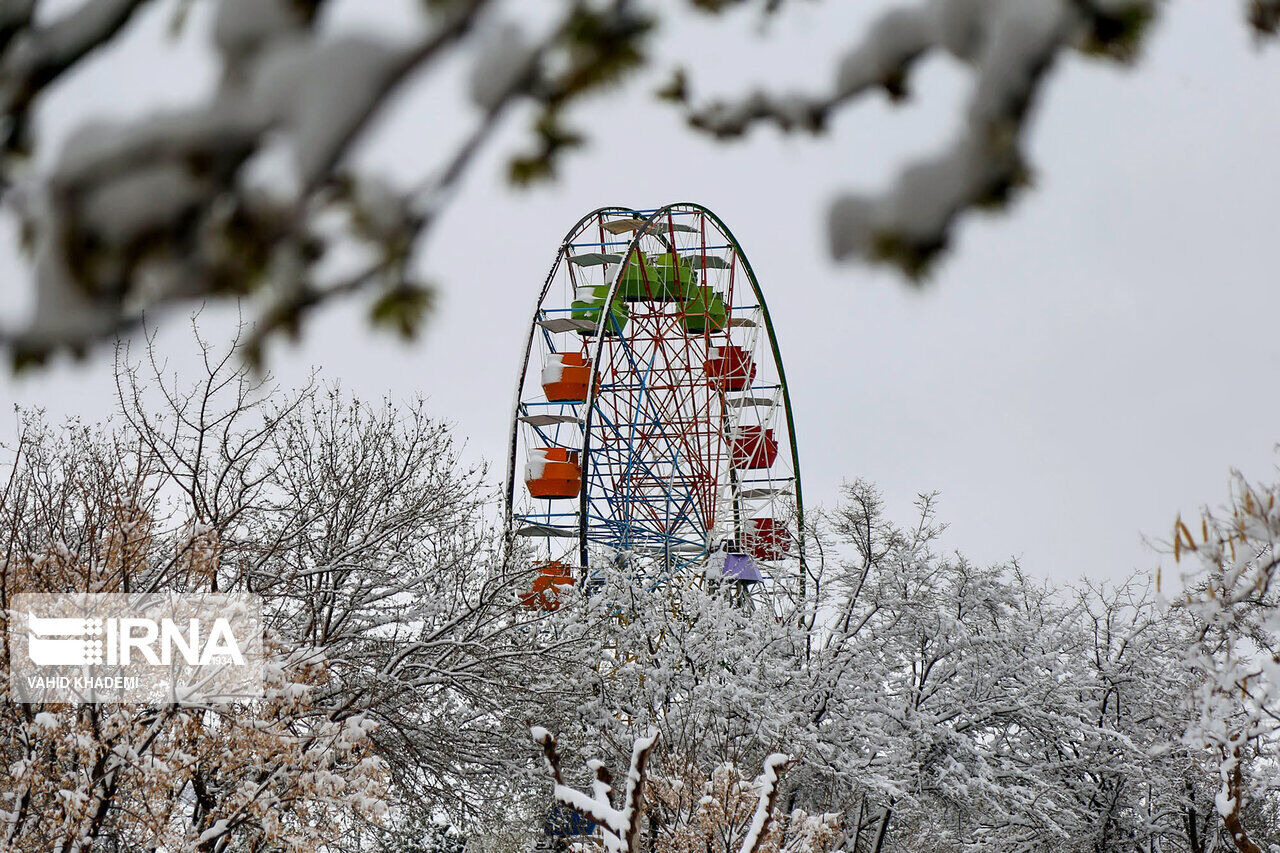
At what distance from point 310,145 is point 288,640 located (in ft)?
39.6

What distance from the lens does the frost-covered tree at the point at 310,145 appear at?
3.39ft

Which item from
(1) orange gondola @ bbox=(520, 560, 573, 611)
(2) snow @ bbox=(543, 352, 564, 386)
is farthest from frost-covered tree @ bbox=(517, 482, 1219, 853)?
(2) snow @ bbox=(543, 352, 564, 386)

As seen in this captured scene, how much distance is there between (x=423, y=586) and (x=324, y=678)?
4398mm

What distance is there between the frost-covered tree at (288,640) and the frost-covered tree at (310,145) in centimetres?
755

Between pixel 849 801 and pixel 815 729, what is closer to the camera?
pixel 815 729

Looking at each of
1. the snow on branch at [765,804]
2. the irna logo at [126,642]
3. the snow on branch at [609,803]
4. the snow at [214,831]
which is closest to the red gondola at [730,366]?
the irna logo at [126,642]

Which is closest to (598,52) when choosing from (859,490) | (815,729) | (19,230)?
(19,230)

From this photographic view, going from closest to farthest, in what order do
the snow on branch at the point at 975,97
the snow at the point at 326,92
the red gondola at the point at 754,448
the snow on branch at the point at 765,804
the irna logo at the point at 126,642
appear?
the snow at the point at 326,92, the snow on branch at the point at 975,97, the snow on branch at the point at 765,804, the irna logo at the point at 126,642, the red gondola at the point at 754,448

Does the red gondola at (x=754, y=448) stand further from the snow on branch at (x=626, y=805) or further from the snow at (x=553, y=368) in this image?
the snow on branch at (x=626, y=805)

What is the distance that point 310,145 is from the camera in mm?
1001

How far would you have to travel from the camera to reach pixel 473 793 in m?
14.0

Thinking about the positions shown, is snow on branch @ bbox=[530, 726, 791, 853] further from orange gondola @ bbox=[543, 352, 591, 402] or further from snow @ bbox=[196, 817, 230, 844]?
orange gondola @ bbox=[543, 352, 591, 402]

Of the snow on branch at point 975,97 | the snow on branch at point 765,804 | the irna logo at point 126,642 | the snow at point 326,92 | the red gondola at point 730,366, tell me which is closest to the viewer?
the snow at point 326,92

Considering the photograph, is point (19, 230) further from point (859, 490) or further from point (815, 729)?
point (859, 490)
